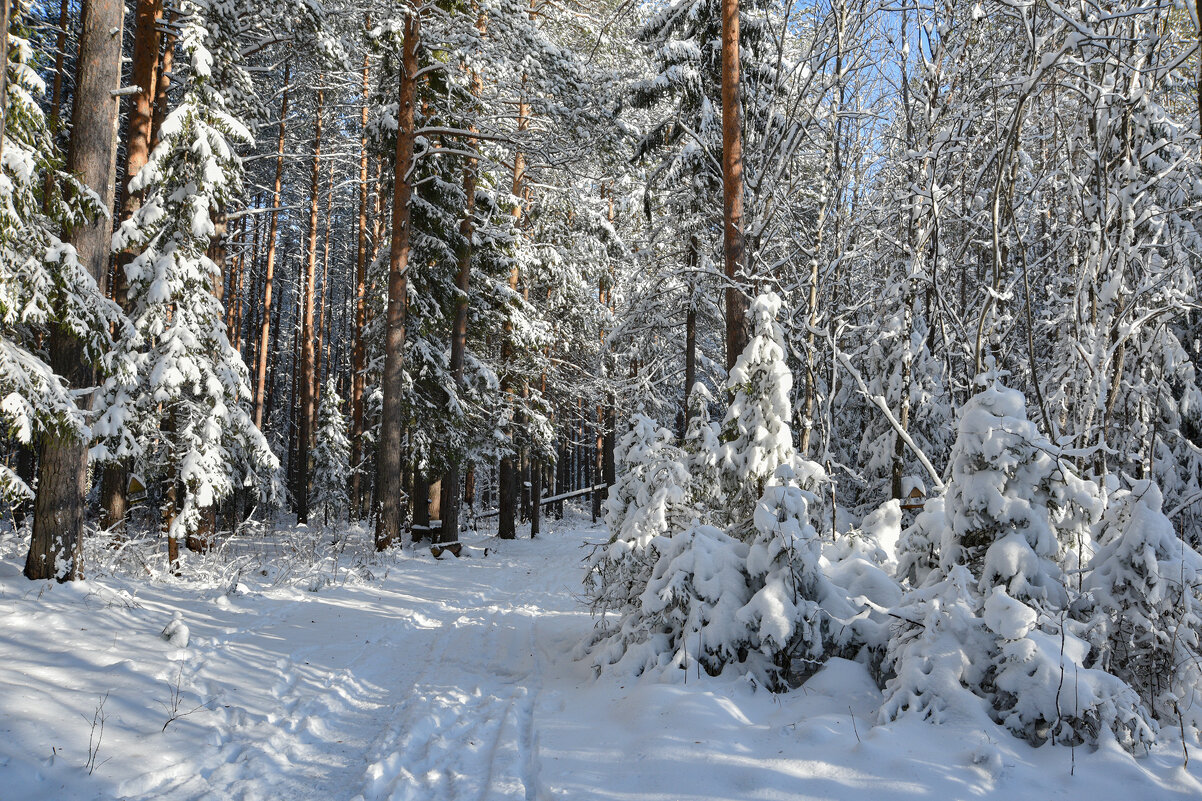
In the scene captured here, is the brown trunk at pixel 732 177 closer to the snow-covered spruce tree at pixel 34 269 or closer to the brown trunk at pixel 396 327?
the brown trunk at pixel 396 327

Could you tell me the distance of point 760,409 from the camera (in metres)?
6.06

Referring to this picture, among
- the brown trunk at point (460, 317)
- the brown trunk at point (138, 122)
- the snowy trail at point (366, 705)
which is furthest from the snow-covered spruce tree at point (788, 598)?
the brown trunk at point (460, 317)

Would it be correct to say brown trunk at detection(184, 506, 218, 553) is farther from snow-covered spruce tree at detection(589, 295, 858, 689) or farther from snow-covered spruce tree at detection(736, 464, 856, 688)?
snow-covered spruce tree at detection(736, 464, 856, 688)


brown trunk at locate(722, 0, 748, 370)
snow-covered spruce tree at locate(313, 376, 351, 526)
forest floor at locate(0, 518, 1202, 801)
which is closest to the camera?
forest floor at locate(0, 518, 1202, 801)

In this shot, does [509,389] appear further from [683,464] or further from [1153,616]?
[1153,616]

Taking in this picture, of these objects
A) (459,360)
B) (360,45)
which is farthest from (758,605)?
(360,45)

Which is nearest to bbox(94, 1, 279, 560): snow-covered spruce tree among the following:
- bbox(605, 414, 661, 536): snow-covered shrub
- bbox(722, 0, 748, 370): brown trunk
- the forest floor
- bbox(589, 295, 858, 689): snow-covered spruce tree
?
the forest floor

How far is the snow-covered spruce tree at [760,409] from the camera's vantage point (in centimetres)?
592

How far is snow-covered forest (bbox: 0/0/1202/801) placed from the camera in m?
3.51

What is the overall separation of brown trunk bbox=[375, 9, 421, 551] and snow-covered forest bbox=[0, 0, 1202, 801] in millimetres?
81

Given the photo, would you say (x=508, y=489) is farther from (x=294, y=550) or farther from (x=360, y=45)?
(x=360, y=45)

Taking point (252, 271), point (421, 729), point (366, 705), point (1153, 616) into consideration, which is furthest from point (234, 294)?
point (1153, 616)

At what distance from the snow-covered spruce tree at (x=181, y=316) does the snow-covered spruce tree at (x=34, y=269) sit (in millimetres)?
2118

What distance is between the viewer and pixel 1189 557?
3605mm
